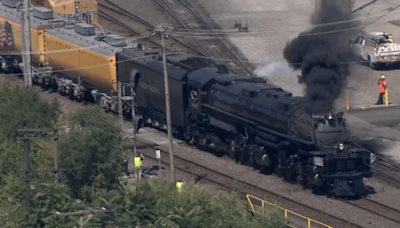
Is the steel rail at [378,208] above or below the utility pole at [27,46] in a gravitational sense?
below

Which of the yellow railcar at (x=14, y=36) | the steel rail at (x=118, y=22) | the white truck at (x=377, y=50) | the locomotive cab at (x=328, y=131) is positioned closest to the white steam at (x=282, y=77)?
the white truck at (x=377, y=50)

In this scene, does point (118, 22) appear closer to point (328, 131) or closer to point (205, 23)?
point (205, 23)

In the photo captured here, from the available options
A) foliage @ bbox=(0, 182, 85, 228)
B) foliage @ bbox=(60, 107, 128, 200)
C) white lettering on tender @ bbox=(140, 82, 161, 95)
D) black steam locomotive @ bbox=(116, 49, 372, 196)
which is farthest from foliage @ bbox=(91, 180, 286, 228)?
white lettering on tender @ bbox=(140, 82, 161, 95)

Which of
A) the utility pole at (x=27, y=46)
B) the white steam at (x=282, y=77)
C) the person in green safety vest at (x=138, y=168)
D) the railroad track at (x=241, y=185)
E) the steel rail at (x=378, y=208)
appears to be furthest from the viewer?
the white steam at (x=282, y=77)

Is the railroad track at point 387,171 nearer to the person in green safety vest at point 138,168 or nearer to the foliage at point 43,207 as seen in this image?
the person in green safety vest at point 138,168

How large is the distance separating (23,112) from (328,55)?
12.0m

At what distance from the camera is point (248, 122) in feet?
120

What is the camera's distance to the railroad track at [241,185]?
31.6 metres

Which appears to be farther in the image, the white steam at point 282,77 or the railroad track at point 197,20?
the railroad track at point 197,20

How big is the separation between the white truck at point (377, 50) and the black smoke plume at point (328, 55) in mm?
18399

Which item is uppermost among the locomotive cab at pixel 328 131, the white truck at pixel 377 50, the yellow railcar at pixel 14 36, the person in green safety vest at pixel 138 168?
the yellow railcar at pixel 14 36

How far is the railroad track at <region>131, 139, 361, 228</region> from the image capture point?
3159 cm

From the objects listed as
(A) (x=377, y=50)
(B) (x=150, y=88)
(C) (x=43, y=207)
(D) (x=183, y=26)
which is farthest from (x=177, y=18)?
(C) (x=43, y=207)

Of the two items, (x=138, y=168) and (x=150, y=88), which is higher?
(x=150, y=88)
